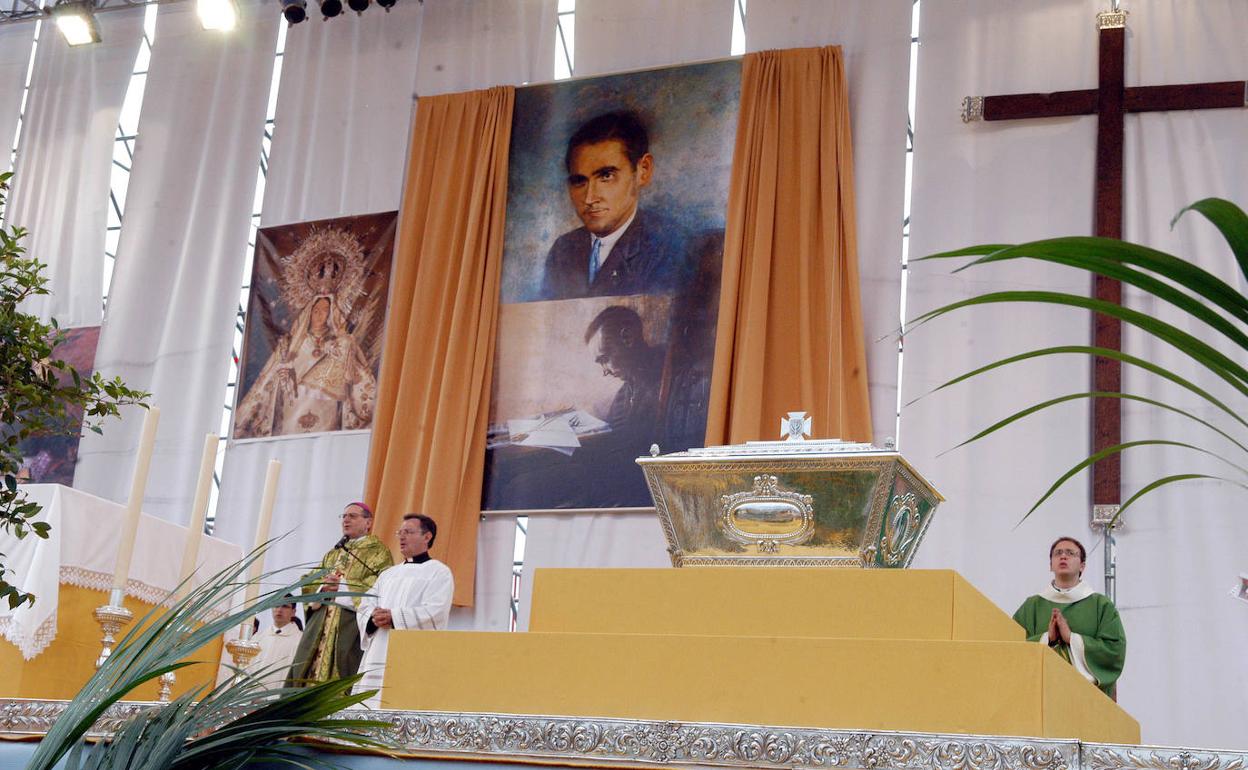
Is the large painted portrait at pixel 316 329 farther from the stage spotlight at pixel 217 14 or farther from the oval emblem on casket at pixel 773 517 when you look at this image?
the oval emblem on casket at pixel 773 517

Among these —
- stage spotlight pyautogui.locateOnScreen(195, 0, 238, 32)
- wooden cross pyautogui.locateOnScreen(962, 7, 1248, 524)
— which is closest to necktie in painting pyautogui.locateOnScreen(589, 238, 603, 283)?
wooden cross pyautogui.locateOnScreen(962, 7, 1248, 524)

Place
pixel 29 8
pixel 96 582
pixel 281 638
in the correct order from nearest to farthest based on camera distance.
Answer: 1. pixel 96 582
2. pixel 281 638
3. pixel 29 8

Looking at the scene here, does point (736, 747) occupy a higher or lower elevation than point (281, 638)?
lower

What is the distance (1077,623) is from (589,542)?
3.89 metres

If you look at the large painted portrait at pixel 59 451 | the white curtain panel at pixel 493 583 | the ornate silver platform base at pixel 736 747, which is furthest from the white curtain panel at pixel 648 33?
the ornate silver platform base at pixel 736 747

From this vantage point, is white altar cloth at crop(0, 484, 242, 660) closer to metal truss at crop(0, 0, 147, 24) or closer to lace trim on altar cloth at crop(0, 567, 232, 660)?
lace trim on altar cloth at crop(0, 567, 232, 660)

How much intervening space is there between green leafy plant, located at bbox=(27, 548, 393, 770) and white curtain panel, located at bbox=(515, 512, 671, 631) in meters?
6.19

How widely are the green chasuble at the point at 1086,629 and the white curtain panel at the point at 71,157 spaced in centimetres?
743

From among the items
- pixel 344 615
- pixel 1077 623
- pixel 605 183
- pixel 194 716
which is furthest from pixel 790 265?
pixel 194 716

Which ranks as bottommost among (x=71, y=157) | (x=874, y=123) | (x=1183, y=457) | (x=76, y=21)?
(x=1183, y=457)

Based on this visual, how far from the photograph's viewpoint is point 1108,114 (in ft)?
26.4

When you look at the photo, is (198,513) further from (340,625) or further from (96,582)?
(340,625)

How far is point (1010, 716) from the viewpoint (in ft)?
7.36

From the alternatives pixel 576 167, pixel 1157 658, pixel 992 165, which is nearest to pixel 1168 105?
pixel 992 165
